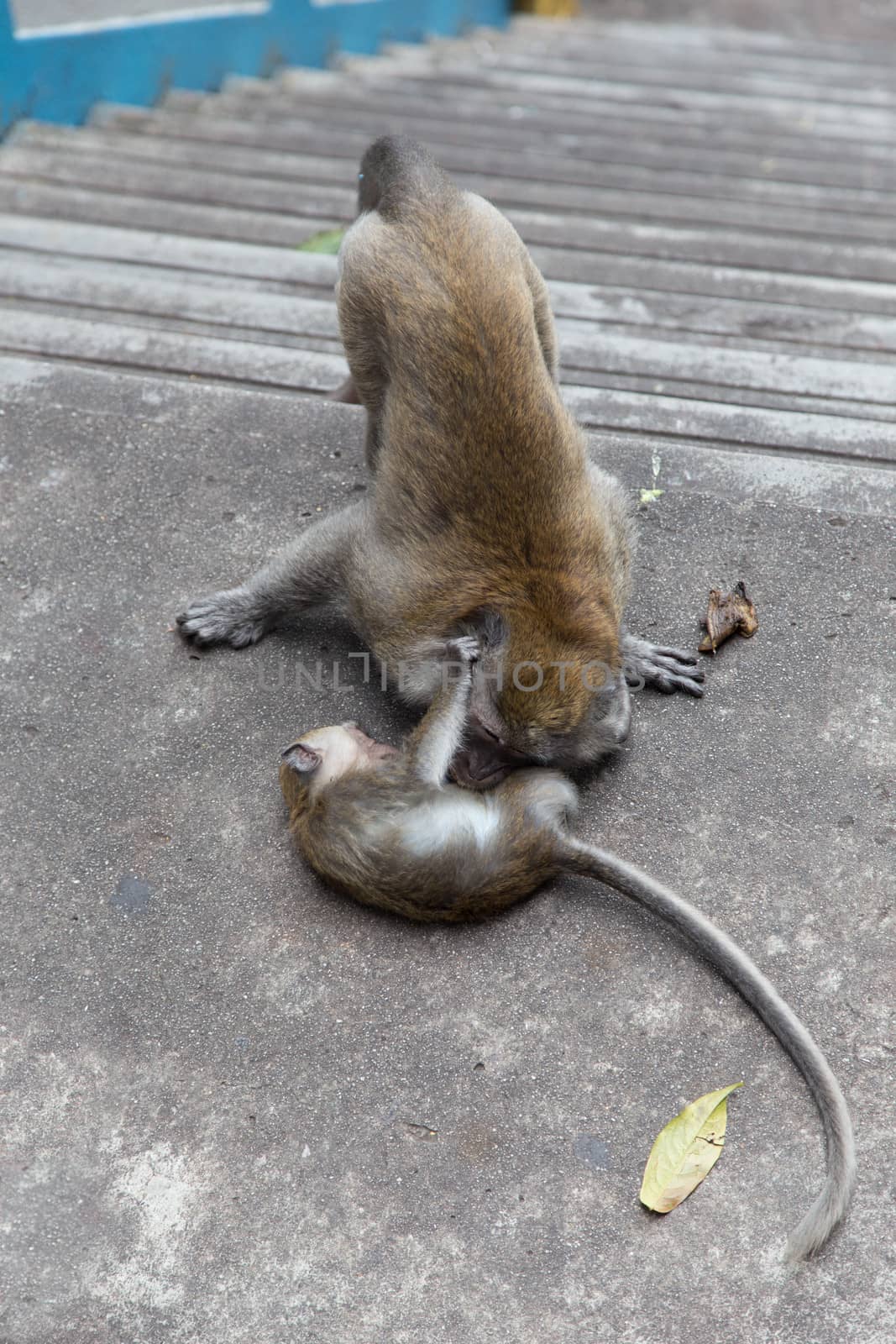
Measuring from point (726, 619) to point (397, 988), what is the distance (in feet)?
5.29

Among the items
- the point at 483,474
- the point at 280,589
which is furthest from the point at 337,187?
the point at 483,474

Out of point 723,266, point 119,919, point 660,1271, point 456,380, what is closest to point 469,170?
point 723,266

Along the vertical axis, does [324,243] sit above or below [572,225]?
Answer: below

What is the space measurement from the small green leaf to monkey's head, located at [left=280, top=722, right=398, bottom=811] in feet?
12.0

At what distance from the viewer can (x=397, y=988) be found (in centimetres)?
304

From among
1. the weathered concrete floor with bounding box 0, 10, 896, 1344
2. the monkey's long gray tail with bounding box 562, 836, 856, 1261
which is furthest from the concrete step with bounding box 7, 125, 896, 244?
the monkey's long gray tail with bounding box 562, 836, 856, 1261

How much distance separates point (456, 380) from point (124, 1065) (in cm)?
207

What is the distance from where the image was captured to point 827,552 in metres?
4.03

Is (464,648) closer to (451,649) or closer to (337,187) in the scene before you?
(451,649)

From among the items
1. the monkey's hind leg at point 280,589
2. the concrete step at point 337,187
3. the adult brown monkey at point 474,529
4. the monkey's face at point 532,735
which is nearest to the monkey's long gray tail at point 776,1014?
the monkey's face at point 532,735

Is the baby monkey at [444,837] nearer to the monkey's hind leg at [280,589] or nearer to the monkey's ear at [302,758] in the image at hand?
the monkey's ear at [302,758]

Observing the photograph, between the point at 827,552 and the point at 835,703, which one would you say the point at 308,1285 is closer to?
the point at 835,703

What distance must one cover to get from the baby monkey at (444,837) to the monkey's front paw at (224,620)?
0.63 m

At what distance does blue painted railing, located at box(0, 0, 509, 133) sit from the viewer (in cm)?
722
